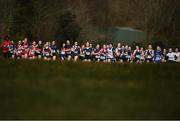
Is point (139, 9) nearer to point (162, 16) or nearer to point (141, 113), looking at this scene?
point (162, 16)

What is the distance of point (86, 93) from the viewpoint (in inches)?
538

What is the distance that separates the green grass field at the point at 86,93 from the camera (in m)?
11.7

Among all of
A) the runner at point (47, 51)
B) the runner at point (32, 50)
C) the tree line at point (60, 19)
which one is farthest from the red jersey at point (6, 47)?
the tree line at point (60, 19)

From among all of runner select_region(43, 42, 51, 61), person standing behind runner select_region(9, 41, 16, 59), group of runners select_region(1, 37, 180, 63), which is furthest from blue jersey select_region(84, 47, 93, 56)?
person standing behind runner select_region(9, 41, 16, 59)

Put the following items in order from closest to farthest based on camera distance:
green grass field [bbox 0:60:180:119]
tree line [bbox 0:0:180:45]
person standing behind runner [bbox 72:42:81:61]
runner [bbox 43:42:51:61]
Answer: green grass field [bbox 0:60:180:119] → person standing behind runner [bbox 72:42:81:61] → runner [bbox 43:42:51:61] → tree line [bbox 0:0:180:45]

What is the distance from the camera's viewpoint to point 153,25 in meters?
39.0

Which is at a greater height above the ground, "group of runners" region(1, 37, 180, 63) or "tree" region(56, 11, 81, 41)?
"tree" region(56, 11, 81, 41)

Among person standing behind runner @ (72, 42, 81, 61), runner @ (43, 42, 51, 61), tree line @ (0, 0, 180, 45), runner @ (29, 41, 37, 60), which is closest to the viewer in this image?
runner @ (29, 41, 37, 60)

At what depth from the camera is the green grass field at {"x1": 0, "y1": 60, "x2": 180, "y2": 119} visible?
11.7 metres

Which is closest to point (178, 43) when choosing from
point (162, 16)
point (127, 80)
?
point (162, 16)

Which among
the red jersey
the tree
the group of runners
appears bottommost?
the group of runners

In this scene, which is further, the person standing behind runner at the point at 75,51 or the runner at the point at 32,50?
the person standing behind runner at the point at 75,51

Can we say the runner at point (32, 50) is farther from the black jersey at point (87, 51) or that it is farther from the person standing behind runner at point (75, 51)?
the black jersey at point (87, 51)

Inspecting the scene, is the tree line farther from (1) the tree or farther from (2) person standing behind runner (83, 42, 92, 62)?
(2) person standing behind runner (83, 42, 92, 62)
